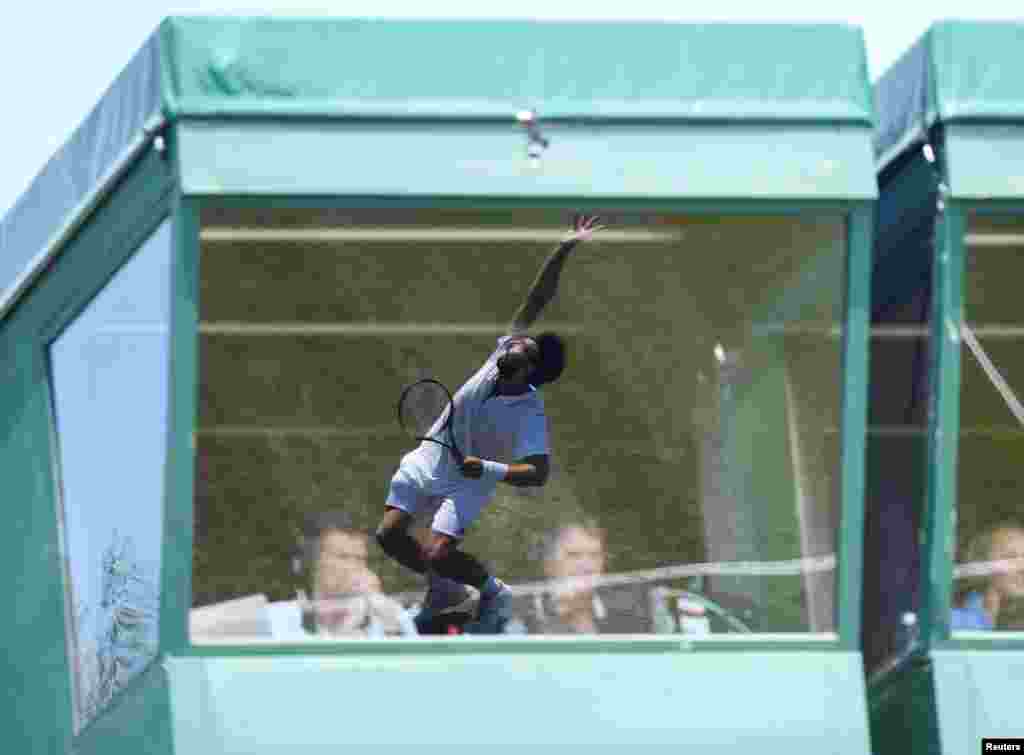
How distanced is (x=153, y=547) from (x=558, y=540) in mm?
1813

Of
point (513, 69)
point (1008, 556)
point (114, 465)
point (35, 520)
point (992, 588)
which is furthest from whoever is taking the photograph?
point (35, 520)

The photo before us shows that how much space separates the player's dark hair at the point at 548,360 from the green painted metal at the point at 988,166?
1.89 meters

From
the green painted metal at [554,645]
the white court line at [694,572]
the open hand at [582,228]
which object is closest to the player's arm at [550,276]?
the open hand at [582,228]

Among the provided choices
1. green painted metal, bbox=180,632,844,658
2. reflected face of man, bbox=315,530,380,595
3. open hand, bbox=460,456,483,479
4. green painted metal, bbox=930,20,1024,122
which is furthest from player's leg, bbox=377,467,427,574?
green painted metal, bbox=930,20,1024,122

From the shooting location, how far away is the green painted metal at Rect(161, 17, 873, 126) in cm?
1345

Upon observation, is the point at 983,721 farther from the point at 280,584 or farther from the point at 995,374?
the point at 280,584

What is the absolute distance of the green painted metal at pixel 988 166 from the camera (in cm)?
1362

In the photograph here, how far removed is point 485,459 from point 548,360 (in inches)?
20.9

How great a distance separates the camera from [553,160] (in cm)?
1355

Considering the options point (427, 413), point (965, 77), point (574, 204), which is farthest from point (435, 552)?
point (965, 77)

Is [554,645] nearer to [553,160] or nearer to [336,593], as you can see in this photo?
[336,593]

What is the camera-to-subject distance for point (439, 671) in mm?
13531

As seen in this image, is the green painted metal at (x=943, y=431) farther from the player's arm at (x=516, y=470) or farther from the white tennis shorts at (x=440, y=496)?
the white tennis shorts at (x=440, y=496)

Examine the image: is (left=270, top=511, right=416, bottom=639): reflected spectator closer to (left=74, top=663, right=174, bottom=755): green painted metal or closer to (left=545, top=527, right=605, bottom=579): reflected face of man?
(left=74, top=663, right=174, bottom=755): green painted metal
